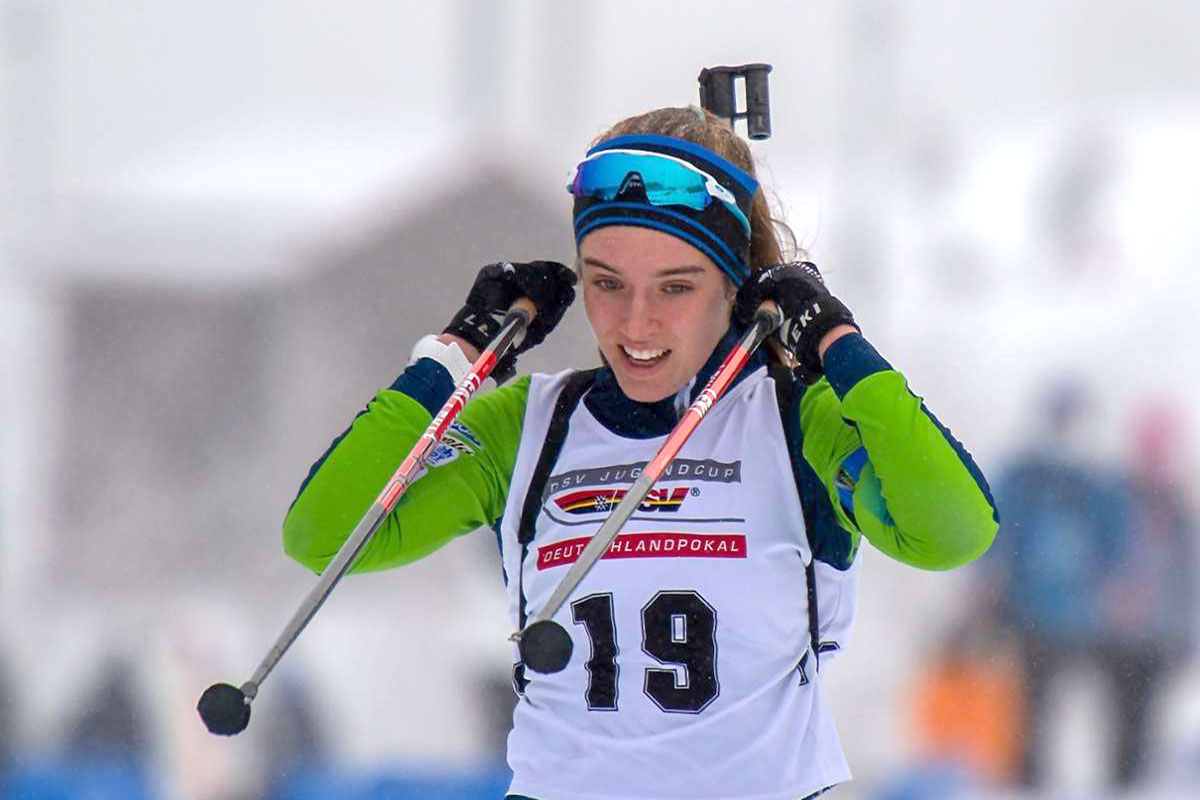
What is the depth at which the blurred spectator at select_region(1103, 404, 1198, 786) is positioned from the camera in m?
3.52

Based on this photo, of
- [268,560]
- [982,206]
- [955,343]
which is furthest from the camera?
[982,206]

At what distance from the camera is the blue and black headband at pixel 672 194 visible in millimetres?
1667

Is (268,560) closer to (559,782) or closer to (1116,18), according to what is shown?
(559,782)

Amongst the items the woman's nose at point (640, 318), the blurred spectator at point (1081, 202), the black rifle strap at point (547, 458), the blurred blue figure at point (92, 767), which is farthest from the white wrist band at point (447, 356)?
the blurred spectator at point (1081, 202)

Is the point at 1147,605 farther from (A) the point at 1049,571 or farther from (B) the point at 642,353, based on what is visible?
(B) the point at 642,353

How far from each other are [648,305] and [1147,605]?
2411 mm

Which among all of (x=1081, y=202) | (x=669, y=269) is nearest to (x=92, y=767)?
(x=669, y=269)

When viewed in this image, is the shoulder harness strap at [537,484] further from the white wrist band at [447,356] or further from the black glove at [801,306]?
the black glove at [801,306]

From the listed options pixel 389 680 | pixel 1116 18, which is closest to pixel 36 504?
pixel 389 680

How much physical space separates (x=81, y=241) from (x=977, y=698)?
8.46ft

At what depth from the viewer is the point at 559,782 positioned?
1.58 metres

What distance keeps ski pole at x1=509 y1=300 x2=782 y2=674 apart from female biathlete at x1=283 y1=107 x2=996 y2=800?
4 cm

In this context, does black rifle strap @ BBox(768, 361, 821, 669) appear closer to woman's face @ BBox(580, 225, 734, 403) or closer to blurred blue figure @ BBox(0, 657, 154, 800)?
woman's face @ BBox(580, 225, 734, 403)

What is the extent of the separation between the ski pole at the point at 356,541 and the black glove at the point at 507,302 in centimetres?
2
